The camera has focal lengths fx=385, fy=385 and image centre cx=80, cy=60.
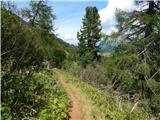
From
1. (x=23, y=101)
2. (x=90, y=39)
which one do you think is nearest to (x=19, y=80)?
(x=23, y=101)

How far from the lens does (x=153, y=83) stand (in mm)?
20438

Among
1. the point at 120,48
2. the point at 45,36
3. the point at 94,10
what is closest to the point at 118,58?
the point at 120,48

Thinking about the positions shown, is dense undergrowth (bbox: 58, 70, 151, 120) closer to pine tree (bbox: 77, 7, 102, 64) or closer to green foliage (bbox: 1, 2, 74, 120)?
green foliage (bbox: 1, 2, 74, 120)

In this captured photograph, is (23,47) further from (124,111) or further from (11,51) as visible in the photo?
(124,111)

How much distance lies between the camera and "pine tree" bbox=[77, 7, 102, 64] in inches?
2332

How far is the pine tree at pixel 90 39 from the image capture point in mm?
Answer: 59244

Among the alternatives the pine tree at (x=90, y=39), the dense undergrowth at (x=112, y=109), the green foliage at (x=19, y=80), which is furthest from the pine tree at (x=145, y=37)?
the pine tree at (x=90, y=39)

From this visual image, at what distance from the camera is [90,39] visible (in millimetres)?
60094

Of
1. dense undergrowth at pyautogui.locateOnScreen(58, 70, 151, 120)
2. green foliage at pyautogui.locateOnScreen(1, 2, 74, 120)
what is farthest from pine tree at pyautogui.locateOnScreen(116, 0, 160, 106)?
green foliage at pyautogui.locateOnScreen(1, 2, 74, 120)

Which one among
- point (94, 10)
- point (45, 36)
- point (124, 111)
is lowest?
point (124, 111)

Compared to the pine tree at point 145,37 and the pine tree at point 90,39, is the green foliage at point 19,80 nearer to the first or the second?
the pine tree at point 145,37

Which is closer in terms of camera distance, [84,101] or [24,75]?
[24,75]

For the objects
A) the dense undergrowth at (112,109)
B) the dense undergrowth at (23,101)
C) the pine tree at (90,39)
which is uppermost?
the pine tree at (90,39)

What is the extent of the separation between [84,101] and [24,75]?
6563mm
